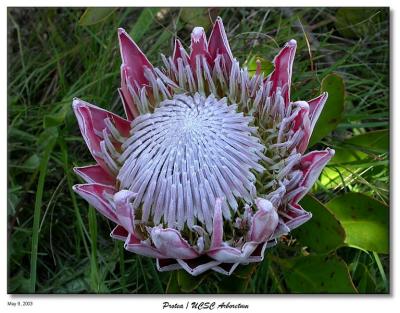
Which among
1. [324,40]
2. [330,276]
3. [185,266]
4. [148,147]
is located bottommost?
[330,276]

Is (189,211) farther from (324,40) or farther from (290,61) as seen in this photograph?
(324,40)

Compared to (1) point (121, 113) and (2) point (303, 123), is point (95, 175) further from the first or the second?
(1) point (121, 113)

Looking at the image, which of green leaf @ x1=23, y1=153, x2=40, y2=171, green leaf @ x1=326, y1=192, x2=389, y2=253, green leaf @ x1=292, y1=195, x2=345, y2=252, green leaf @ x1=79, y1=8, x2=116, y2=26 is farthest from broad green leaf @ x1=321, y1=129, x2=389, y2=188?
green leaf @ x1=23, y1=153, x2=40, y2=171

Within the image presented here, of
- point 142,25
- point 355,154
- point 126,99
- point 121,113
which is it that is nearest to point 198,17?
point 142,25

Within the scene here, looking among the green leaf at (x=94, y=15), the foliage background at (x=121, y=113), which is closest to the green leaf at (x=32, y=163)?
the foliage background at (x=121, y=113)

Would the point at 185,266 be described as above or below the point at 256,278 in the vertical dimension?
above

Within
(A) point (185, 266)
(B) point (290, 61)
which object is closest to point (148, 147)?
(A) point (185, 266)

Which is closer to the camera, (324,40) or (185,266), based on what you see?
(185,266)
